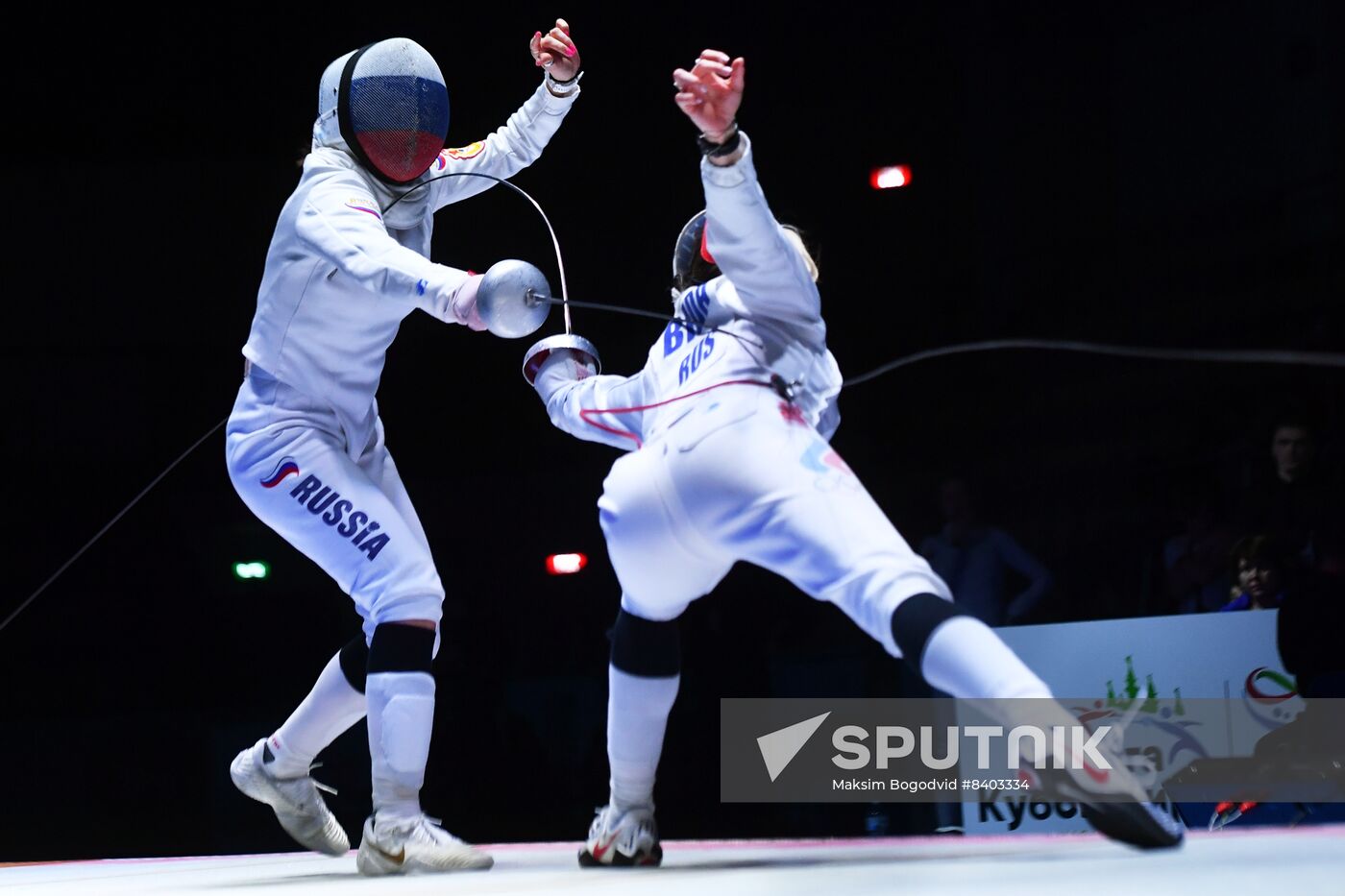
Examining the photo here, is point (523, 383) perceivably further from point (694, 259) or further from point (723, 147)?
point (723, 147)

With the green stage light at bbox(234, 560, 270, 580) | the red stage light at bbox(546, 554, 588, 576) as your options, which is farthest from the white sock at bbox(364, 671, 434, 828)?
the green stage light at bbox(234, 560, 270, 580)

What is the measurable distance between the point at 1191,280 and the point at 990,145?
3.19ft

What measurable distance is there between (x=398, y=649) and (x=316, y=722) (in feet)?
1.22

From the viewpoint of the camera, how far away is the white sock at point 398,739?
1.84m

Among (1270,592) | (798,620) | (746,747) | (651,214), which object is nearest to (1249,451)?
(1270,592)

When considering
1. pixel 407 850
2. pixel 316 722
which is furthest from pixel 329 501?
pixel 407 850

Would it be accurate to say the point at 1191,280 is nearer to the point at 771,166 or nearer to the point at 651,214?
the point at 771,166

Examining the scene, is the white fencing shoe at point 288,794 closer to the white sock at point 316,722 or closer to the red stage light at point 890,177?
the white sock at point 316,722

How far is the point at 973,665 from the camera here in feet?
4.78

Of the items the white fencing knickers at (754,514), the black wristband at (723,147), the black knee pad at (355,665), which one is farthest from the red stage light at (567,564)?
the black wristband at (723,147)

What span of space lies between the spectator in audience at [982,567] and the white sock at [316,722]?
6.64 feet

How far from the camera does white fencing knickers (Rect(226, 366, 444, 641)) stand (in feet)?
6.42

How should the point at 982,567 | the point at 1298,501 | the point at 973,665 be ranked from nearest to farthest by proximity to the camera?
the point at 973,665 < the point at 1298,501 < the point at 982,567

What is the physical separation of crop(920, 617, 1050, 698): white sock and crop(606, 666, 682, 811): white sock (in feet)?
1.53
